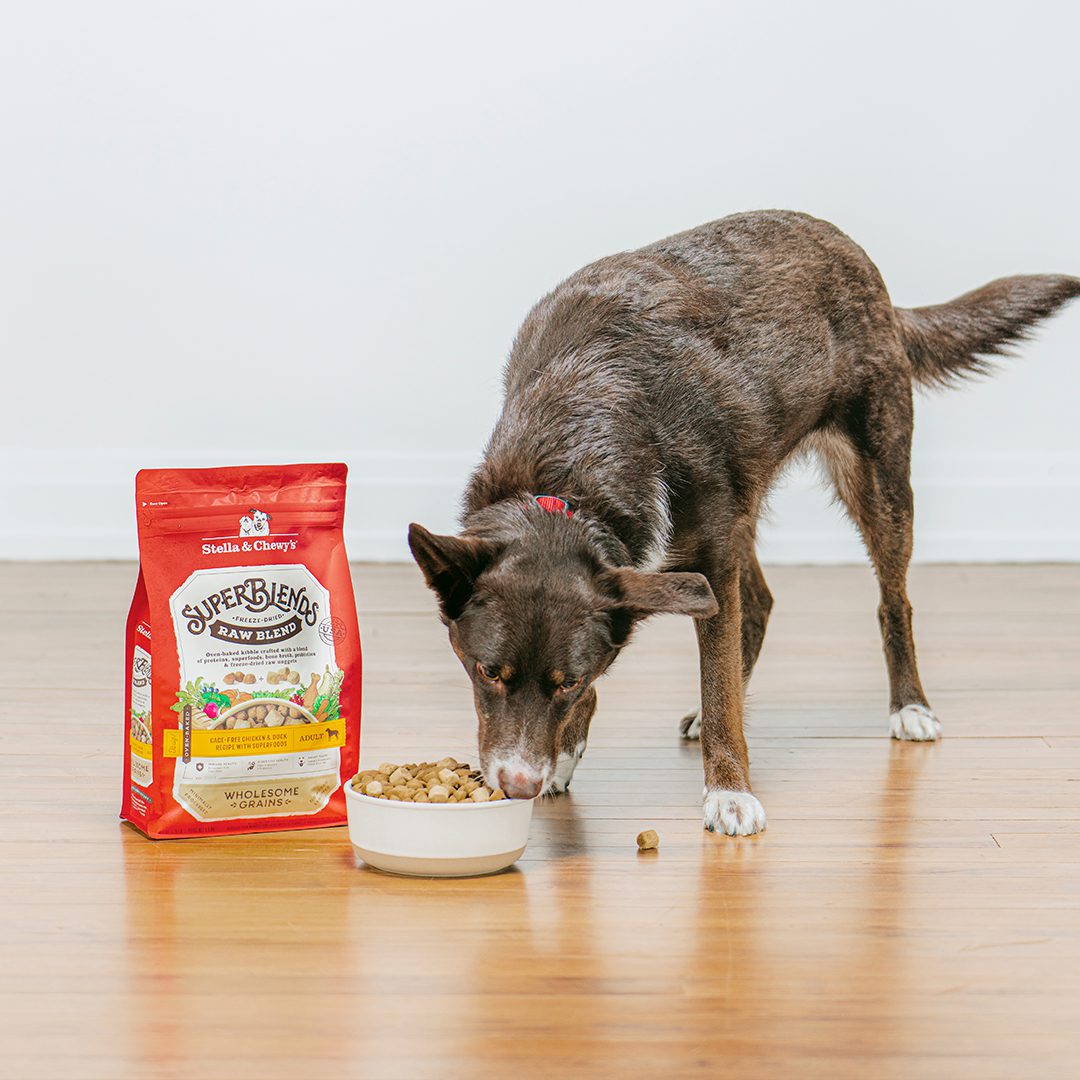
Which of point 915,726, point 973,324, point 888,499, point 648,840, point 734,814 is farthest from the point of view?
point 973,324

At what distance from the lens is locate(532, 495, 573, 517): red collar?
2.31 m

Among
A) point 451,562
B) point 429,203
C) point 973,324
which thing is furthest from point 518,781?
point 429,203

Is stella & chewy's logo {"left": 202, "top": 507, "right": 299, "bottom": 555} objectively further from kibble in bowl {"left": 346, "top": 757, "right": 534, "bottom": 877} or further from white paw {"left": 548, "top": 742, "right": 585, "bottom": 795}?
white paw {"left": 548, "top": 742, "right": 585, "bottom": 795}

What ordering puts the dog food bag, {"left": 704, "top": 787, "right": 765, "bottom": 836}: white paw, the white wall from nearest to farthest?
the dog food bag
{"left": 704, "top": 787, "right": 765, "bottom": 836}: white paw
the white wall

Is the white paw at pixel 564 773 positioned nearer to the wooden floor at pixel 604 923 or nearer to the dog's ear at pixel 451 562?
the wooden floor at pixel 604 923

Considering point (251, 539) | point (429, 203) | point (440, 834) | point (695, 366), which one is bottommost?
point (440, 834)

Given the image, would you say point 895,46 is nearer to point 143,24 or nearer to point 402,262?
point 402,262

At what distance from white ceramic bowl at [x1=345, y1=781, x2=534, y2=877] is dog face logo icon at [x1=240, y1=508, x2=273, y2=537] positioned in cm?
47

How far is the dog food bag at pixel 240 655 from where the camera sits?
7.41ft

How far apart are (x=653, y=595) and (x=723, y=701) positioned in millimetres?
485

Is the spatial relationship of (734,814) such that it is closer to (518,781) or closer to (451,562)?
(518,781)

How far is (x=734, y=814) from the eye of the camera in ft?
7.88

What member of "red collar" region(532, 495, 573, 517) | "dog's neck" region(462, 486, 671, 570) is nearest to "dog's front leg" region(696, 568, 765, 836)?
"dog's neck" region(462, 486, 671, 570)

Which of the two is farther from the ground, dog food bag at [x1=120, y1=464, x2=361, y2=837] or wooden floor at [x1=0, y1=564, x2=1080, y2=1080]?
dog food bag at [x1=120, y1=464, x2=361, y2=837]
